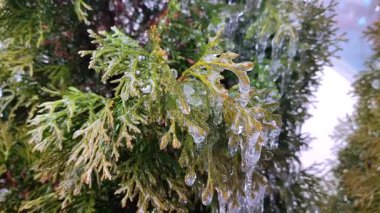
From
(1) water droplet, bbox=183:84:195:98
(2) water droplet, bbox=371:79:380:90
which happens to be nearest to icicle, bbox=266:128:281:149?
(1) water droplet, bbox=183:84:195:98

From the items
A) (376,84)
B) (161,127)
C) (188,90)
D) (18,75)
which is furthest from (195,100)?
(376,84)

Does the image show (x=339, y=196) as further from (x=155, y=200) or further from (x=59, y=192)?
(x=59, y=192)

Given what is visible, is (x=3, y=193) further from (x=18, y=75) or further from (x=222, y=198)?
(x=222, y=198)

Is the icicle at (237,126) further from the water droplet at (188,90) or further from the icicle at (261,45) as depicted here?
the icicle at (261,45)

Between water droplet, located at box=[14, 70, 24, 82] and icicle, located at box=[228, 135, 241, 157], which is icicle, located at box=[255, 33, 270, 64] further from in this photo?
water droplet, located at box=[14, 70, 24, 82]

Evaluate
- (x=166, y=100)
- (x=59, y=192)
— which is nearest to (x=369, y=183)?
(x=166, y=100)

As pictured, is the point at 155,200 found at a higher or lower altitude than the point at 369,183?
lower
